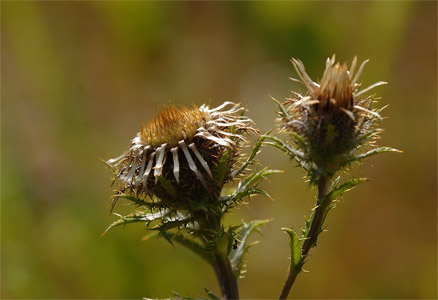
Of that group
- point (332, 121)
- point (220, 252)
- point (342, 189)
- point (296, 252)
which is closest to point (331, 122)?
point (332, 121)

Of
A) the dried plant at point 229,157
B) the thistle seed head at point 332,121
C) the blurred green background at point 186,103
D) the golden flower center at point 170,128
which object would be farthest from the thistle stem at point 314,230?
the blurred green background at point 186,103

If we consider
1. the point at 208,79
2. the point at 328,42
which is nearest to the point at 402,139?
the point at 328,42

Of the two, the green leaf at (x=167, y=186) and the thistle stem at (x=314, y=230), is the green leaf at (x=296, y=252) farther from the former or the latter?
the green leaf at (x=167, y=186)

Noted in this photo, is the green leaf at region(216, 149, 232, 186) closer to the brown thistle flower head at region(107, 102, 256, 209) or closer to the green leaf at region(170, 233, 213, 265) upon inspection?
the brown thistle flower head at region(107, 102, 256, 209)

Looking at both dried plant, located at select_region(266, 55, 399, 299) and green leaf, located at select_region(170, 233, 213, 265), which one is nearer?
dried plant, located at select_region(266, 55, 399, 299)

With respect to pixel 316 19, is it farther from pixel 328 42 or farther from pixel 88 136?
pixel 88 136

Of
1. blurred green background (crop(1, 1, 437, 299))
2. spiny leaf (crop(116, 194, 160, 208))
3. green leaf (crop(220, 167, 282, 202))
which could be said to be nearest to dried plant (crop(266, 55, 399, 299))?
green leaf (crop(220, 167, 282, 202))
